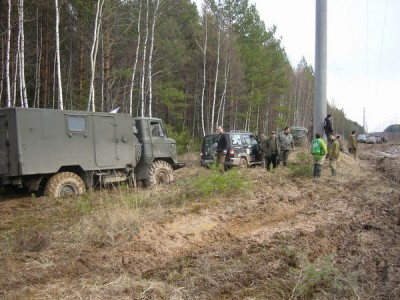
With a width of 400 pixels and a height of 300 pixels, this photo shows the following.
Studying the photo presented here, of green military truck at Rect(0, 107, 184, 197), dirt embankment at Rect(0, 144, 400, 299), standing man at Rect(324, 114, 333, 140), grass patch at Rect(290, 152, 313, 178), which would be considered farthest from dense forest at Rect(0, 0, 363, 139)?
standing man at Rect(324, 114, 333, 140)

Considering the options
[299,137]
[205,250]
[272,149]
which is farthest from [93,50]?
[299,137]

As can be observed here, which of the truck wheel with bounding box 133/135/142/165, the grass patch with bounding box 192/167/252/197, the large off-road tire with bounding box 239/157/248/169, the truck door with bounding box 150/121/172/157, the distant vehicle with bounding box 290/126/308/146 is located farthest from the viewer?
the distant vehicle with bounding box 290/126/308/146

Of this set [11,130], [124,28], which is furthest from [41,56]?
[11,130]

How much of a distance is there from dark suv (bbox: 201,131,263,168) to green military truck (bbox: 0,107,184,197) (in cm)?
338

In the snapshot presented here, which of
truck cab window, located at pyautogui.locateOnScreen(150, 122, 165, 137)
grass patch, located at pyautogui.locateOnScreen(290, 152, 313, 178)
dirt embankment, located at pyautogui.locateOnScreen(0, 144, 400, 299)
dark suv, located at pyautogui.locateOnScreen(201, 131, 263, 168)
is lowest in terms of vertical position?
dirt embankment, located at pyautogui.locateOnScreen(0, 144, 400, 299)

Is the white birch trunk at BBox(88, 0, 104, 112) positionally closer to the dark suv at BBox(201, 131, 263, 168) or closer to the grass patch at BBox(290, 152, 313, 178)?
the dark suv at BBox(201, 131, 263, 168)

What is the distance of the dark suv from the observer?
15183mm

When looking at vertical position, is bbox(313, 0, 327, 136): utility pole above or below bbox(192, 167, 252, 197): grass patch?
above

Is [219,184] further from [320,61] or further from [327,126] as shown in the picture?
[320,61]

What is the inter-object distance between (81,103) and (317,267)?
19202mm

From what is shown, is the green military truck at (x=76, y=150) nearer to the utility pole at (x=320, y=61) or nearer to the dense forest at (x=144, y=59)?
the dense forest at (x=144, y=59)

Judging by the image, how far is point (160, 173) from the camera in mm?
12273

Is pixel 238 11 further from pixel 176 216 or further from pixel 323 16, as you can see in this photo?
pixel 176 216

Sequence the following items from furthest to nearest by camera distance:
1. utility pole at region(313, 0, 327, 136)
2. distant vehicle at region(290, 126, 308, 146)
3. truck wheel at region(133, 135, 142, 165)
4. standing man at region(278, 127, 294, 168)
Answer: distant vehicle at region(290, 126, 308, 146) → utility pole at region(313, 0, 327, 136) → standing man at region(278, 127, 294, 168) → truck wheel at region(133, 135, 142, 165)
